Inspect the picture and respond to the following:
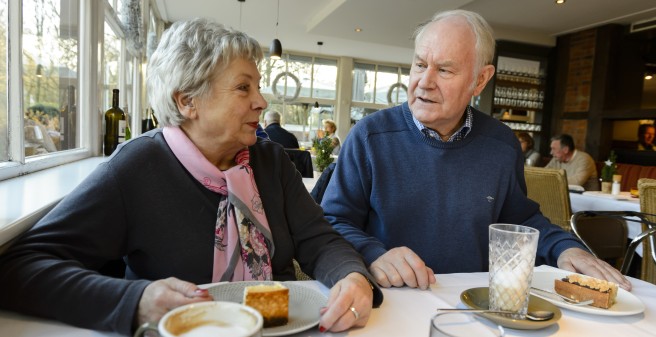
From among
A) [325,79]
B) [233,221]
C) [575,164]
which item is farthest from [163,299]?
[325,79]

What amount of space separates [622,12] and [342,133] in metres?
7.55

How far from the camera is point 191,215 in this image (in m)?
1.10

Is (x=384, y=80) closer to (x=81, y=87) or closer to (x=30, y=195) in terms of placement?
(x=81, y=87)

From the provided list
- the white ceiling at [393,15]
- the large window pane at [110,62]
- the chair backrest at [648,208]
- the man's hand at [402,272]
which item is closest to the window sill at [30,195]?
the man's hand at [402,272]

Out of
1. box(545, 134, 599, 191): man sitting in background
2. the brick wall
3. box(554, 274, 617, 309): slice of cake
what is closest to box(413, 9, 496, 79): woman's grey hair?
box(554, 274, 617, 309): slice of cake

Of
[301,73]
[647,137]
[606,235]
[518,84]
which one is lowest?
[606,235]

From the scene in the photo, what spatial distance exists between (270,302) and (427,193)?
2.77 ft

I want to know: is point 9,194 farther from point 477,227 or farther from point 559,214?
point 559,214

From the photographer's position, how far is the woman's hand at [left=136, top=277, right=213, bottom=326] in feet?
2.36

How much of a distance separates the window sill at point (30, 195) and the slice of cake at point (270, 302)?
487mm

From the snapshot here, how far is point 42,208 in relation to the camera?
101 centimetres

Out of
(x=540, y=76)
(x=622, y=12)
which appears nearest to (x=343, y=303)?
(x=622, y=12)

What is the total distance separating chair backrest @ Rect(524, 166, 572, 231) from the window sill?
2.75 m

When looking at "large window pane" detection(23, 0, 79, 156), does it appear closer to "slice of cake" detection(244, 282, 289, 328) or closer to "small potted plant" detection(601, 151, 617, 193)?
"slice of cake" detection(244, 282, 289, 328)
